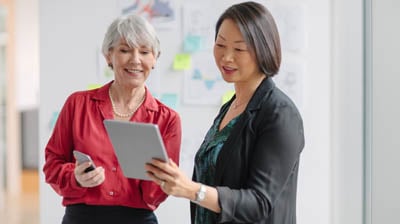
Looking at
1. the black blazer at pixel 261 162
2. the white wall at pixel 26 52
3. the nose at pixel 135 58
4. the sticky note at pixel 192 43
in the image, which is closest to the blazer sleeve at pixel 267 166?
the black blazer at pixel 261 162

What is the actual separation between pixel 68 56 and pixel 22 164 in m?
5.27

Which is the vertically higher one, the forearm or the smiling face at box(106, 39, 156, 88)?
the smiling face at box(106, 39, 156, 88)

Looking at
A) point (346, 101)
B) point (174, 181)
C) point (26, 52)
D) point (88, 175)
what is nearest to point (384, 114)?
point (346, 101)

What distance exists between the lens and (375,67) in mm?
2188

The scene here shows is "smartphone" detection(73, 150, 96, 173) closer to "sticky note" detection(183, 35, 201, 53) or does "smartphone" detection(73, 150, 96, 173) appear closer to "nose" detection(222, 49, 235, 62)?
"nose" detection(222, 49, 235, 62)

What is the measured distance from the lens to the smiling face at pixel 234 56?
1.68m

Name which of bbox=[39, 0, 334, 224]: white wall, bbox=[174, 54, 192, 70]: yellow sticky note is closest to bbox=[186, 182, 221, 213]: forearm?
bbox=[39, 0, 334, 224]: white wall

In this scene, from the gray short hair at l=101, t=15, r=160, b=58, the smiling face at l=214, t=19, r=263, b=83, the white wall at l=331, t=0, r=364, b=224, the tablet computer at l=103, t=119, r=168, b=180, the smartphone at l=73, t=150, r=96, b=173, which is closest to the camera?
the tablet computer at l=103, t=119, r=168, b=180

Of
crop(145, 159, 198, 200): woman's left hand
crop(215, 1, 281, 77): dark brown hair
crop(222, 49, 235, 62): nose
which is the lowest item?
crop(145, 159, 198, 200): woman's left hand

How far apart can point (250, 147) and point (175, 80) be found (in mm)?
1613

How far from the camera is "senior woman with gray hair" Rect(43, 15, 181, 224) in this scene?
2004mm

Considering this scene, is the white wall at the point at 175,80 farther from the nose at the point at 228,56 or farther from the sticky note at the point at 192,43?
the nose at the point at 228,56

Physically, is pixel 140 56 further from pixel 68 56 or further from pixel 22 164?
pixel 22 164

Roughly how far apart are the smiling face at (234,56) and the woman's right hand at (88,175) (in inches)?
20.8
